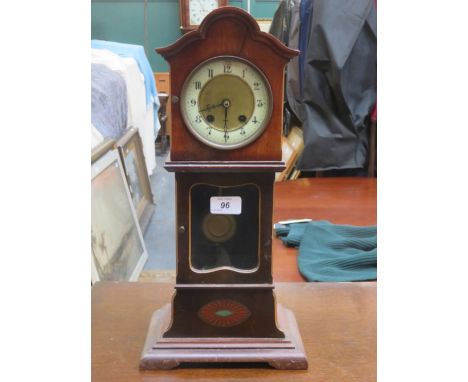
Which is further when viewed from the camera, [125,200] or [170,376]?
[125,200]

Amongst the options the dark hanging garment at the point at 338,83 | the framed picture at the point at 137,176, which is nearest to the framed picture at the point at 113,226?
the framed picture at the point at 137,176

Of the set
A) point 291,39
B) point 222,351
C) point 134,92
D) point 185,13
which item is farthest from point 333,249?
point 185,13

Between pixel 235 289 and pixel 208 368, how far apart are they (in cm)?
12

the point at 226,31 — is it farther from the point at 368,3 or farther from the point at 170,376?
the point at 368,3

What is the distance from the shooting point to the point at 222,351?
33.4 inches

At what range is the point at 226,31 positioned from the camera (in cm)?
78

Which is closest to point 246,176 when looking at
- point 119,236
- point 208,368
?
point 208,368

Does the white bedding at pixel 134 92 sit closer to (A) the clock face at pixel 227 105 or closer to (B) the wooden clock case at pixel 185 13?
(B) the wooden clock case at pixel 185 13

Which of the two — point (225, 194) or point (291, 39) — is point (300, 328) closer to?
point (225, 194)

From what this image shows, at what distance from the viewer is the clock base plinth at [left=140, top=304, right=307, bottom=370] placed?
0.84 meters

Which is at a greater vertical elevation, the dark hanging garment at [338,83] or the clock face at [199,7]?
the clock face at [199,7]

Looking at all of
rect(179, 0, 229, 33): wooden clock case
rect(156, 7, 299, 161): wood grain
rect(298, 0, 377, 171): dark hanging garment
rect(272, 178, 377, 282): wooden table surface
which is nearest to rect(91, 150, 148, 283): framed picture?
rect(272, 178, 377, 282): wooden table surface

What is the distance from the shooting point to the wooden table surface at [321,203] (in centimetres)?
140

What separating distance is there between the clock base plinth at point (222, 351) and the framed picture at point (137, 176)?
1159mm
